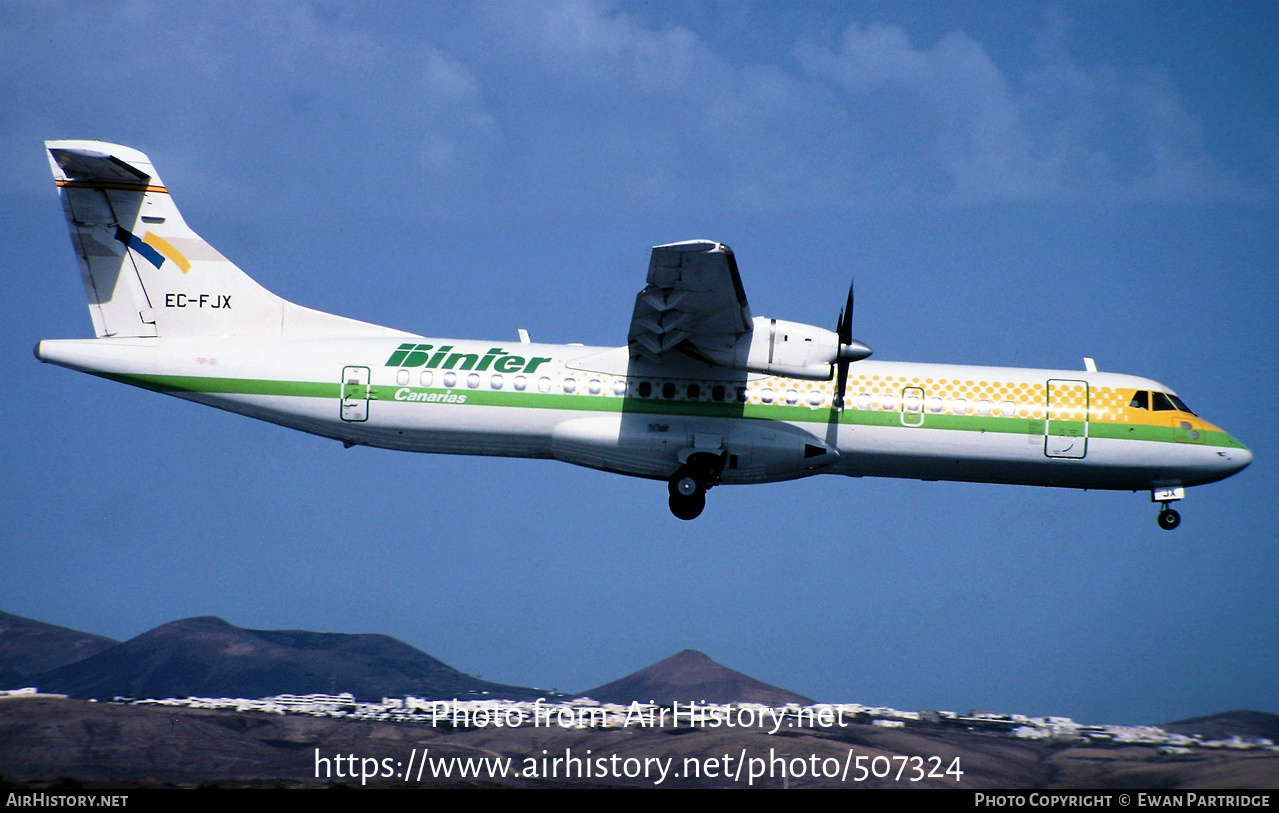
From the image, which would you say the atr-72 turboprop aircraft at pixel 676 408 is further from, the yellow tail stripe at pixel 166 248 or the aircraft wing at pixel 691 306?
the yellow tail stripe at pixel 166 248

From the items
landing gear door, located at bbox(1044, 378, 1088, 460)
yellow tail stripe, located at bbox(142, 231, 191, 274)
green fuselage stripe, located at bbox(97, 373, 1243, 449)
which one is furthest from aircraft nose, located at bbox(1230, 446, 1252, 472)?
yellow tail stripe, located at bbox(142, 231, 191, 274)

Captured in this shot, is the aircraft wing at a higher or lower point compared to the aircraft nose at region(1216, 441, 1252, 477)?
higher

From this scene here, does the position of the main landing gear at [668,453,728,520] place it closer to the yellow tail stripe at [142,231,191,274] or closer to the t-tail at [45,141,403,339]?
the t-tail at [45,141,403,339]

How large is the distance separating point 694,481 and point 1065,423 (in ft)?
23.3

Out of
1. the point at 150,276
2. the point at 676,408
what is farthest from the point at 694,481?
the point at 150,276

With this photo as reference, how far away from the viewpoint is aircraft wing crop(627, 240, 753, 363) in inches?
653

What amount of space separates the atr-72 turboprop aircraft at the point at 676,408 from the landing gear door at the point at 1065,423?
0.09 feet

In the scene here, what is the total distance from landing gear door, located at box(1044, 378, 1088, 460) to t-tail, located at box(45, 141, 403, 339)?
1271cm

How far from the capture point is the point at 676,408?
19.9 m

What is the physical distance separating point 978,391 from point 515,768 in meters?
14.6

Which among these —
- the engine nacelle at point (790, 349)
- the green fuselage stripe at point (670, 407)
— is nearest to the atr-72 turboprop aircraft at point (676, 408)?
the green fuselage stripe at point (670, 407)

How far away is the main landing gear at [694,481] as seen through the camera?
19.7m
